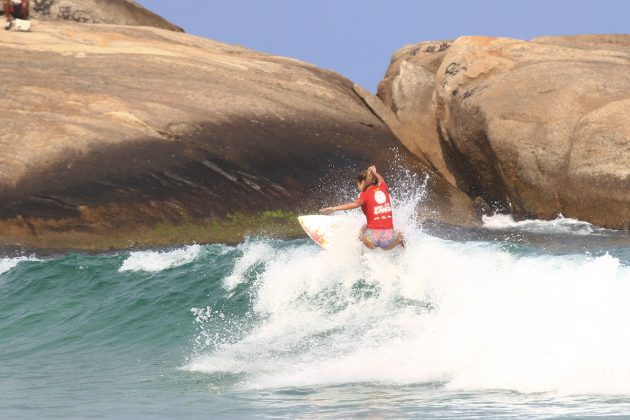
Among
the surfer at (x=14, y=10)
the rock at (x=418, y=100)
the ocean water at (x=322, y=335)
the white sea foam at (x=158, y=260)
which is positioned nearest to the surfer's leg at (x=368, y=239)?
the ocean water at (x=322, y=335)

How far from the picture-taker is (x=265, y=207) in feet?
82.7

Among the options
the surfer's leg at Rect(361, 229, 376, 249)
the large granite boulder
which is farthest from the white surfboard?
the large granite boulder

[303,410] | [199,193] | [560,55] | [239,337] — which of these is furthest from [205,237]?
[303,410]

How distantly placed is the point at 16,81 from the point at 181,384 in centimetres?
1559

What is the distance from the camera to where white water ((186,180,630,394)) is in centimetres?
1102

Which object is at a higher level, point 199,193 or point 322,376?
point 199,193

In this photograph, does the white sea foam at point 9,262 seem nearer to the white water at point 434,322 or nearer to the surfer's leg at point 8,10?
the white water at point 434,322

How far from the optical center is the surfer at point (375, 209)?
14633mm

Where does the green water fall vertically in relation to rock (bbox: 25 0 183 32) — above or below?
below

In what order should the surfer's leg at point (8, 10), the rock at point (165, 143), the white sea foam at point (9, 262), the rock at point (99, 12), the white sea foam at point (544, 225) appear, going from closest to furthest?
the white sea foam at point (9, 262)
the rock at point (165, 143)
the white sea foam at point (544, 225)
the surfer's leg at point (8, 10)
the rock at point (99, 12)

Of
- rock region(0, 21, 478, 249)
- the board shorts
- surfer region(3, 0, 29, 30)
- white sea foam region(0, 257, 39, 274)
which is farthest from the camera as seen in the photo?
surfer region(3, 0, 29, 30)

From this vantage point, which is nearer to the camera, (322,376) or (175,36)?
(322,376)

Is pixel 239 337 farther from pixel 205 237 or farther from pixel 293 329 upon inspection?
pixel 205 237

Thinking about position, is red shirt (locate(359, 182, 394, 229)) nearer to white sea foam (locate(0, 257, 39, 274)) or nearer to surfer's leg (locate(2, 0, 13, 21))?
white sea foam (locate(0, 257, 39, 274))
